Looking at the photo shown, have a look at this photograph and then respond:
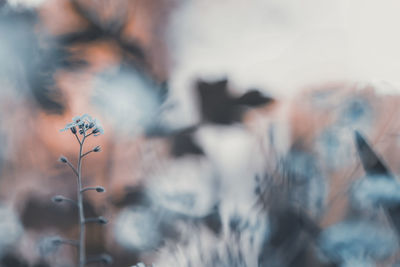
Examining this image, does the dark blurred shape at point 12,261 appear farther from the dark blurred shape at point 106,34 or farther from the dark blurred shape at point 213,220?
the dark blurred shape at point 106,34

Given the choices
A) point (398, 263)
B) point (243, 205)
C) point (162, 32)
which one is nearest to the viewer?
point (398, 263)

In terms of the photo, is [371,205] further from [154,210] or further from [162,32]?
[162,32]

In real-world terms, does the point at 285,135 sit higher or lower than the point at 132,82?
lower

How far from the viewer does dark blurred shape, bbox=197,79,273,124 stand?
3.46ft

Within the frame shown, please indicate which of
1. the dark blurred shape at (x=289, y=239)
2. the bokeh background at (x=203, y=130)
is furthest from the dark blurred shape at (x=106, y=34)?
the dark blurred shape at (x=289, y=239)

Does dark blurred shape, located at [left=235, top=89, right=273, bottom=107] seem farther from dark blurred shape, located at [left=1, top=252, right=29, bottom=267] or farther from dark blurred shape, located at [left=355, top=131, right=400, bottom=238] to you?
dark blurred shape, located at [left=1, top=252, right=29, bottom=267]

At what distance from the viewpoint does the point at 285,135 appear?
99 cm

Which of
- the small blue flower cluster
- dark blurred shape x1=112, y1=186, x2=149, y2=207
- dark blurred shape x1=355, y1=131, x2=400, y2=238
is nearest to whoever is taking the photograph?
the small blue flower cluster

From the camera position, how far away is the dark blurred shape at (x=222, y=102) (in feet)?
3.46

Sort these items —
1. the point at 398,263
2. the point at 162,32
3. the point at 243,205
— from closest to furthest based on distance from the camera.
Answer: the point at 398,263 → the point at 243,205 → the point at 162,32

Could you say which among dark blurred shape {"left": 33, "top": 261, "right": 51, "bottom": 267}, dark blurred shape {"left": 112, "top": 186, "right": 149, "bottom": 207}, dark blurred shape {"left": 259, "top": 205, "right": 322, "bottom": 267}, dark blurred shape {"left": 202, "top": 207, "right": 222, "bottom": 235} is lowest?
dark blurred shape {"left": 259, "top": 205, "right": 322, "bottom": 267}

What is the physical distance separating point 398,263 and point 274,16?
0.77 m

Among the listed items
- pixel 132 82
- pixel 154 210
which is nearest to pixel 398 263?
pixel 154 210

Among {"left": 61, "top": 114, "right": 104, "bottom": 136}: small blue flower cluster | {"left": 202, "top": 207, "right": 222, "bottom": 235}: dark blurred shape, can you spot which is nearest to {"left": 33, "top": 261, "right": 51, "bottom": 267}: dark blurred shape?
{"left": 202, "top": 207, "right": 222, "bottom": 235}: dark blurred shape
